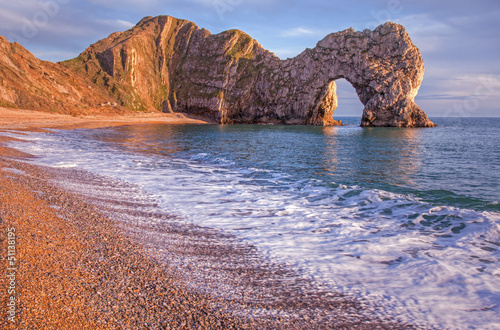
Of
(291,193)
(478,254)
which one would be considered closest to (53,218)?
(291,193)

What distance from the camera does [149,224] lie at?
299 inches

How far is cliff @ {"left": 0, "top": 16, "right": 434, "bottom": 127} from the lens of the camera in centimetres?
7775

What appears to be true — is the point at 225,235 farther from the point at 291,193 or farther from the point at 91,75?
the point at 91,75

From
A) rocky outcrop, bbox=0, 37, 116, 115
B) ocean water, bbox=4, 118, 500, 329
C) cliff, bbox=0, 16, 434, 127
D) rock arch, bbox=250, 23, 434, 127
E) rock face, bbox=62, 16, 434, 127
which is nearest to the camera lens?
ocean water, bbox=4, 118, 500, 329

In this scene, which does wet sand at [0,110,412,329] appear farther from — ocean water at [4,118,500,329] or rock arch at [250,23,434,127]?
rock arch at [250,23,434,127]

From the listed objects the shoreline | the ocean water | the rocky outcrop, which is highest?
the rocky outcrop

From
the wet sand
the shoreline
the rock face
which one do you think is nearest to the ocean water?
the wet sand

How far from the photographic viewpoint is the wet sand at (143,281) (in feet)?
12.1

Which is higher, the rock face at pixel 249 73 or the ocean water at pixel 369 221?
the rock face at pixel 249 73

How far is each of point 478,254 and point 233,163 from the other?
15.8 m

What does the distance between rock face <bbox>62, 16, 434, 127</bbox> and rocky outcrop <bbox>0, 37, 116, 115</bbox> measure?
12882 millimetres

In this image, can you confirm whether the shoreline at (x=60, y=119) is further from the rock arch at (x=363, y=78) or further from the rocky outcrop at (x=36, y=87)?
the rock arch at (x=363, y=78)

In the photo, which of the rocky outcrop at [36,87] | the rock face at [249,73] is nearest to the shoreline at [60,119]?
the rocky outcrop at [36,87]

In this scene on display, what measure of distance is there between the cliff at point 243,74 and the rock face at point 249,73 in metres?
0.27
